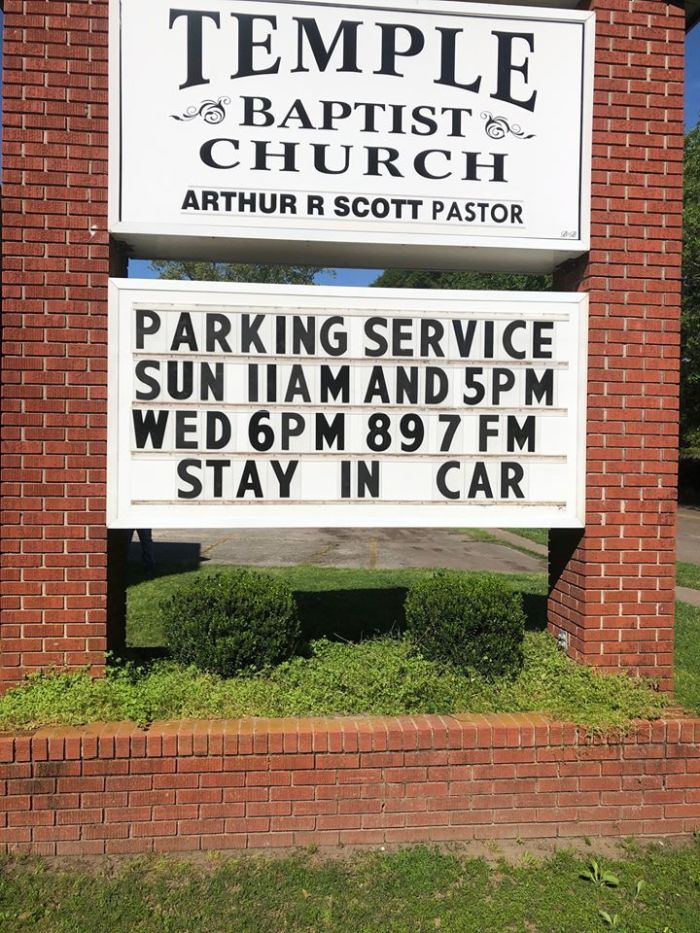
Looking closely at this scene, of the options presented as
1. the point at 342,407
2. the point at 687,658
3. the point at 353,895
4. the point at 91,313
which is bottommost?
the point at 353,895

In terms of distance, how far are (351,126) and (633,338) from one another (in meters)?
2.16

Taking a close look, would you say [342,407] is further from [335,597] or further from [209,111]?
[335,597]

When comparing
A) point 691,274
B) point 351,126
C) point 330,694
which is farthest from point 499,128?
point 691,274

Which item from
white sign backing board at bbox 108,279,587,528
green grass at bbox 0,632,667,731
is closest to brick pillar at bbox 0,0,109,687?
white sign backing board at bbox 108,279,587,528

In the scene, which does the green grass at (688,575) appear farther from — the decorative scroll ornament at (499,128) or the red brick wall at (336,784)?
the decorative scroll ornament at (499,128)

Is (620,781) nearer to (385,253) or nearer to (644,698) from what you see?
(644,698)

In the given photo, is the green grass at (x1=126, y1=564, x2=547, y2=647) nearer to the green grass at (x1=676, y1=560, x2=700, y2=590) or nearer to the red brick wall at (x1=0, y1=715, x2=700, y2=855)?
the red brick wall at (x1=0, y1=715, x2=700, y2=855)

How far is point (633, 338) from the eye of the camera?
4.00 meters

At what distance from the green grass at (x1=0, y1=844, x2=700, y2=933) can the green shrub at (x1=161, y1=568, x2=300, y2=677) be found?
3.38 ft

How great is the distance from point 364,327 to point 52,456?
6.49ft

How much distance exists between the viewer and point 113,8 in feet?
12.1

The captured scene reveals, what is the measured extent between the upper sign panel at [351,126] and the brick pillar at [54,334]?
0.22 metres

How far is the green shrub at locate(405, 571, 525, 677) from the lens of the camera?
388 centimetres

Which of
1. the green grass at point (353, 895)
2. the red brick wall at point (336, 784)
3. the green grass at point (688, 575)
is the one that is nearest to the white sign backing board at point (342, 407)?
the red brick wall at point (336, 784)
